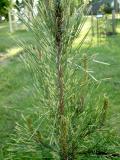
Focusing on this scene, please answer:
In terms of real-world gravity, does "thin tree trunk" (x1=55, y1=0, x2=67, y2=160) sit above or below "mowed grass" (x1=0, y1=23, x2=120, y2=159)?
above

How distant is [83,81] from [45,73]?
296 mm

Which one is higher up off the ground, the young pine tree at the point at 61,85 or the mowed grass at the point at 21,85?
the young pine tree at the point at 61,85

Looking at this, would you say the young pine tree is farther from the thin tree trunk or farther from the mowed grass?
the mowed grass

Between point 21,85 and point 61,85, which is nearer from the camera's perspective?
point 61,85

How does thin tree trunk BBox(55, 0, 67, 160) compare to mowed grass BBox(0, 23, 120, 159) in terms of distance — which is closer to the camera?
thin tree trunk BBox(55, 0, 67, 160)

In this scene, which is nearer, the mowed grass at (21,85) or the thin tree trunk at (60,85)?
the thin tree trunk at (60,85)

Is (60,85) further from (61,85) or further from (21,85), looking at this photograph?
(21,85)

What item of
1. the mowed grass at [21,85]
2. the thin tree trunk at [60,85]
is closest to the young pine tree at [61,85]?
the thin tree trunk at [60,85]

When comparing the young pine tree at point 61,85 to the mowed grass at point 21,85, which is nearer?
the young pine tree at point 61,85

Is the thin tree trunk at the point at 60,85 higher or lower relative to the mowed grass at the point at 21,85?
higher

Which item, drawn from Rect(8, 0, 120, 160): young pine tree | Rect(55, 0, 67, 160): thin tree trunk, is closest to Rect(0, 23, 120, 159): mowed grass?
Rect(8, 0, 120, 160): young pine tree

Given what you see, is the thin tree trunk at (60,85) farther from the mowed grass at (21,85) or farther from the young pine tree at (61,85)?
the mowed grass at (21,85)

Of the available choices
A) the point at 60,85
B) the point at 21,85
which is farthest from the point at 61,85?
the point at 21,85

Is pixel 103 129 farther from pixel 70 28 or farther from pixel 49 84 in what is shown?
pixel 70 28
